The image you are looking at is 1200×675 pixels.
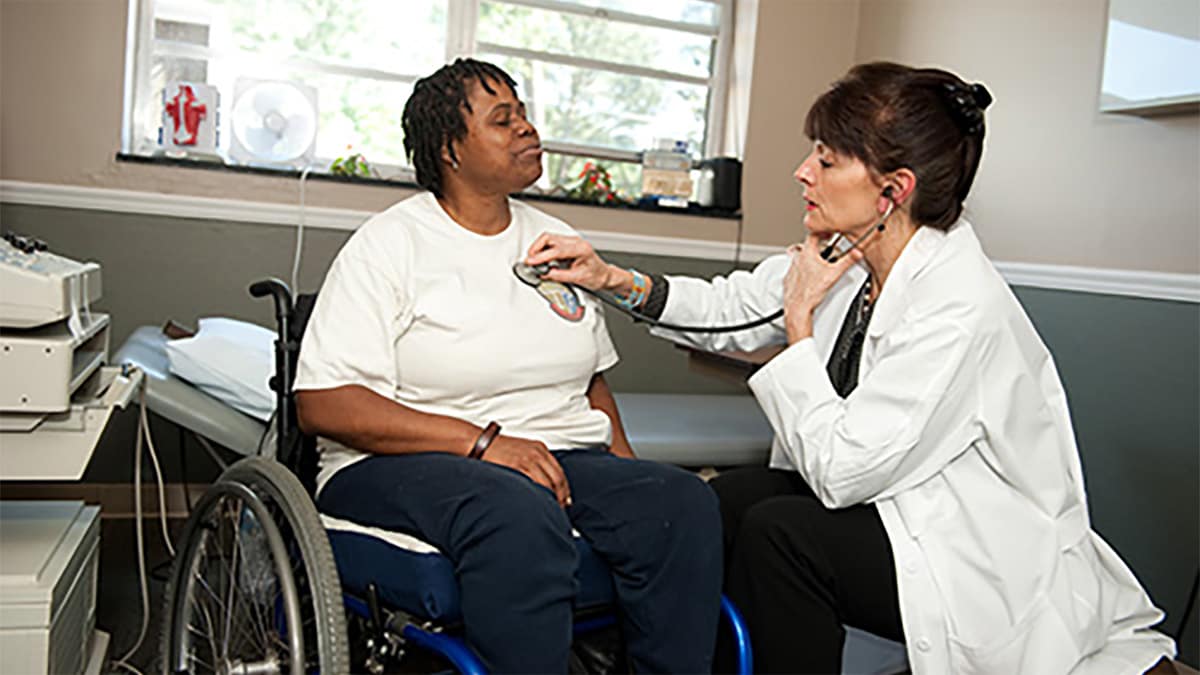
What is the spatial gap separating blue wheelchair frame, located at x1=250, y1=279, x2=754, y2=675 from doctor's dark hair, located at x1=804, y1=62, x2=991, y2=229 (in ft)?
2.17

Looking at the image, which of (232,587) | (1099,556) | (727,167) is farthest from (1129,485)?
(232,587)

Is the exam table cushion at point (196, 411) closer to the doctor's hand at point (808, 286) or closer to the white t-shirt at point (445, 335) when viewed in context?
the white t-shirt at point (445, 335)

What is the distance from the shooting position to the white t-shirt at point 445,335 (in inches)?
60.4

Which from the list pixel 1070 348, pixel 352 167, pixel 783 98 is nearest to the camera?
pixel 1070 348

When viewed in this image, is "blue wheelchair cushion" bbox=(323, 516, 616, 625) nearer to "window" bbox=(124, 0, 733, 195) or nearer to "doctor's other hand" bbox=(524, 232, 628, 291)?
"doctor's other hand" bbox=(524, 232, 628, 291)

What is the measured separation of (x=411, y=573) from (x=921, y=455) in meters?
0.68

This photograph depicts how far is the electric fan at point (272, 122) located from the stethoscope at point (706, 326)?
1449 millimetres

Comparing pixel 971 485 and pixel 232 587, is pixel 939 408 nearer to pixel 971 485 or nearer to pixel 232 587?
pixel 971 485

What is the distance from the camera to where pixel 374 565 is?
1412mm

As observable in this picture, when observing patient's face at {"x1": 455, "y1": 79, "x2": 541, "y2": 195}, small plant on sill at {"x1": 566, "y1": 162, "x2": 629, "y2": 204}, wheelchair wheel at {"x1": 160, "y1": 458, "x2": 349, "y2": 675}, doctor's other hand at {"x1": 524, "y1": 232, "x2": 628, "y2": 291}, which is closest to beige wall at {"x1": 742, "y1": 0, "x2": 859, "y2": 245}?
small plant on sill at {"x1": 566, "y1": 162, "x2": 629, "y2": 204}

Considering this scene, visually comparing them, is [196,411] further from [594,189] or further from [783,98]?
[783,98]

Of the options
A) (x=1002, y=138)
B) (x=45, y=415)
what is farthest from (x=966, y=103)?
(x=1002, y=138)

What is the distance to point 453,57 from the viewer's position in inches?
127

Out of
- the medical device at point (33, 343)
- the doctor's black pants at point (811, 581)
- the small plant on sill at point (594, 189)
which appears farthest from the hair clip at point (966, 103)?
the small plant on sill at point (594, 189)
